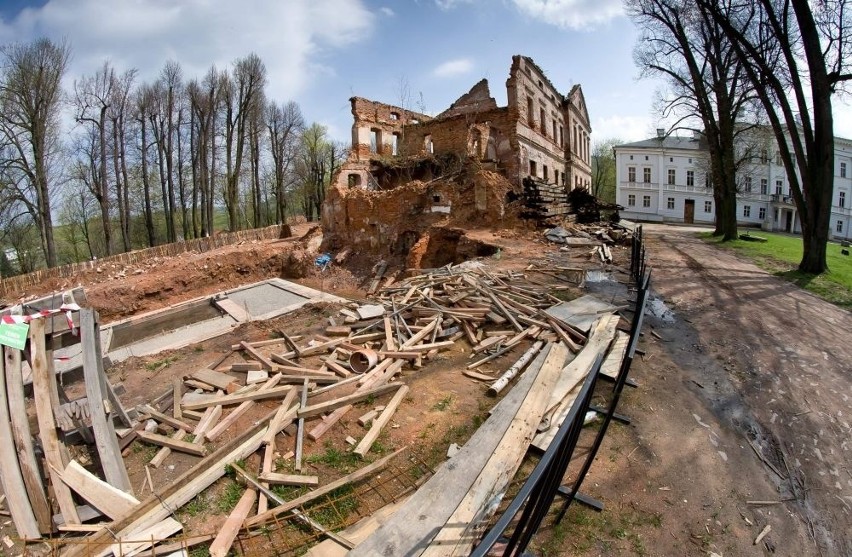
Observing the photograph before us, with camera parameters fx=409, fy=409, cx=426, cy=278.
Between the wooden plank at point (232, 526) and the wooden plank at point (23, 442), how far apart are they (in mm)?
1679

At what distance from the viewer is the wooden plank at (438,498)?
9.91ft

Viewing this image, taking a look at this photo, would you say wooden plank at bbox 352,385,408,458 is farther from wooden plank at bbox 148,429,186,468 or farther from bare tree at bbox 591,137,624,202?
bare tree at bbox 591,137,624,202

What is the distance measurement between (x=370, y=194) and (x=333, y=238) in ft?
10.7

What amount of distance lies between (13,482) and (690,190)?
53950mm

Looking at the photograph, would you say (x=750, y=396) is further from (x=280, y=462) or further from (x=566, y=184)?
(x=566, y=184)

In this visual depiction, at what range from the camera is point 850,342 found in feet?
23.4

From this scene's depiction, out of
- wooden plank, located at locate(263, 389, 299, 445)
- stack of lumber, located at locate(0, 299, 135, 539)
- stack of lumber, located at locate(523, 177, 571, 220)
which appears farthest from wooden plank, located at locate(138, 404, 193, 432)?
stack of lumber, located at locate(523, 177, 571, 220)

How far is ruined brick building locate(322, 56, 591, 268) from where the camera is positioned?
18016 millimetres

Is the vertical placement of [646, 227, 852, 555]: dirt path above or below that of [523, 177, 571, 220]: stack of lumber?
below

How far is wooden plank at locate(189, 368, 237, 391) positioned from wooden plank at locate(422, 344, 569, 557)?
4069 millimetres

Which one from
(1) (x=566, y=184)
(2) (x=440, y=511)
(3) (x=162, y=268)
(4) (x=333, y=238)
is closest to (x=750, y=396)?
(2) (x=440, y=511)

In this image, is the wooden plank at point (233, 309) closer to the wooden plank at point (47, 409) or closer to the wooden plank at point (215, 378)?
the wooden plank at point (215, 378)

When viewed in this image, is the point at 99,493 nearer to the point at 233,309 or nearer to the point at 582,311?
the point at 582,311

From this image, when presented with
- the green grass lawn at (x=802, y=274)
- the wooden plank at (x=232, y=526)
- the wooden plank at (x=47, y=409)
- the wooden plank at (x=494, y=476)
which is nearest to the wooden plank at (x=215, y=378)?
the wooden plank at (x=47, y=409)
